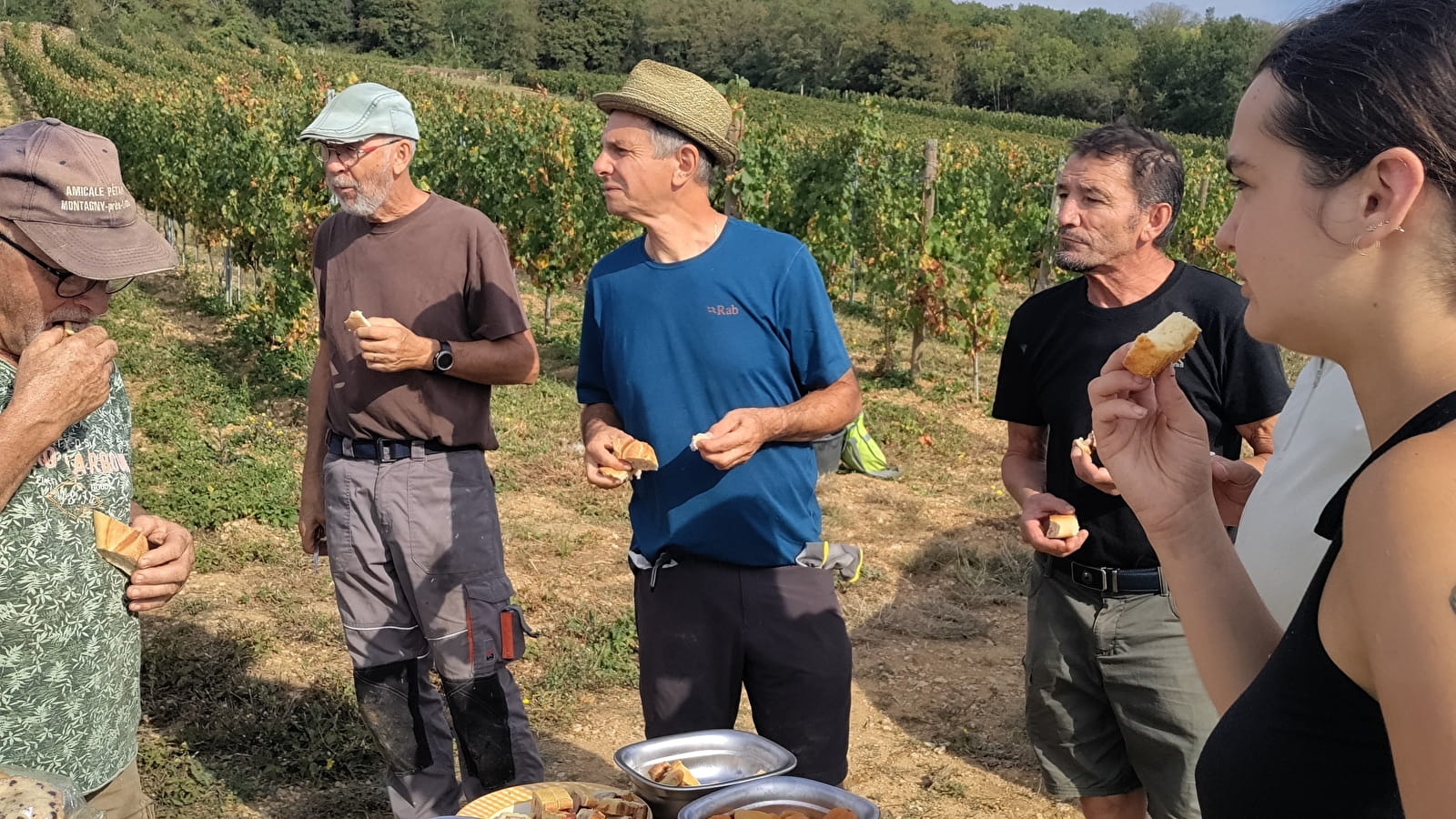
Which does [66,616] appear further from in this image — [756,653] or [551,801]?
[756,653]

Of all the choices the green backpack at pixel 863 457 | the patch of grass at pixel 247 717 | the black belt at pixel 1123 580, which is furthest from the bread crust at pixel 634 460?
the green backpack at pixel 863 457

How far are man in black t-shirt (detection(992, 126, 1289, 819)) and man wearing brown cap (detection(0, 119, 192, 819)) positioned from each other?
2.23 m

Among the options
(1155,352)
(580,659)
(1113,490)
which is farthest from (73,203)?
(580,659)

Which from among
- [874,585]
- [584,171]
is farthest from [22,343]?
[584,171]

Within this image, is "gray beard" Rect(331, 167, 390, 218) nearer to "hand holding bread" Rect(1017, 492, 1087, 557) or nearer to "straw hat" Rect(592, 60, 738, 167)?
"straw hat" Rect(592, 60, 738, 167)

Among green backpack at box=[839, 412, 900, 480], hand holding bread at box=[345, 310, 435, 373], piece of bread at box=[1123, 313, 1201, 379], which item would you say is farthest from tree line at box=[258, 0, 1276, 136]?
piece of bread at box=[1123, 313, 1201, 379]

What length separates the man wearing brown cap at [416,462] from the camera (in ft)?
12.3

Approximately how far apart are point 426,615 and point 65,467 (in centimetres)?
156

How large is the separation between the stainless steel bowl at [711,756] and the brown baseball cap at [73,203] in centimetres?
143

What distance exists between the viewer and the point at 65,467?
2365mm

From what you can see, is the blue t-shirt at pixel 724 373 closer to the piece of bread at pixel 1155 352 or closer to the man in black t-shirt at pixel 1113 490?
the man in black t-shirt at pixel 1113 490

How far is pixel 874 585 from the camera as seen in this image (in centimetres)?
673

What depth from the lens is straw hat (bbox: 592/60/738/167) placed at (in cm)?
314

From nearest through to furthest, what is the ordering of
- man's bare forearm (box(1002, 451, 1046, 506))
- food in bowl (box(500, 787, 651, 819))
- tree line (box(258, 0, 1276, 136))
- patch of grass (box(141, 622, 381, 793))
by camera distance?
food in bowl (box(500, 787, 651, 819)) < man's bare forearm (box(1002, 451, 1046, 506)) < patch of grass (box(141, 622, 381, 793)) < tree line (box(258, 0, 1276, 136))
